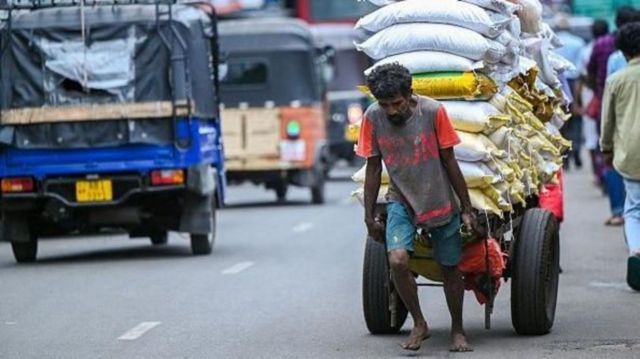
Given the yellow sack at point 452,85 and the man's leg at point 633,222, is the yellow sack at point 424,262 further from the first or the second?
the man's leg at point 633,222

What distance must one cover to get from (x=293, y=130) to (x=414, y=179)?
16.7 m

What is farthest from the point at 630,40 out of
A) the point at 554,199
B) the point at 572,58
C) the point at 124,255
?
the point at 572,58

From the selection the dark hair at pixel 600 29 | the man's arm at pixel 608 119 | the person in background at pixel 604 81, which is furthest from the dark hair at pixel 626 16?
the man's arm at pixel 608 119

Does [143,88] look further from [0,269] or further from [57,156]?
[0,269]

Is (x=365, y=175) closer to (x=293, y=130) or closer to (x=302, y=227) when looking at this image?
(x=302, y=227)

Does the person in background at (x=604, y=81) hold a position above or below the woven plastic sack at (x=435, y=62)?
below

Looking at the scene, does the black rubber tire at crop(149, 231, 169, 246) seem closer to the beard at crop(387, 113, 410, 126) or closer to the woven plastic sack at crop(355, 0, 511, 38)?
the woven plastic sack at crop(355, 0, 511, 38)

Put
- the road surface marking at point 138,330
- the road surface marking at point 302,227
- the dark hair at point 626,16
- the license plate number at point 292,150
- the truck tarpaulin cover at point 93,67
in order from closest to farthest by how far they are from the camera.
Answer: the road surface marking at point 138,330, the truck tarpaulin cover at point 93,67, the dark hair at point 626,16, the road surface marking at point 302,227, the license plate number at point 292,150

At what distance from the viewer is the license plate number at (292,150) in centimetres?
2633

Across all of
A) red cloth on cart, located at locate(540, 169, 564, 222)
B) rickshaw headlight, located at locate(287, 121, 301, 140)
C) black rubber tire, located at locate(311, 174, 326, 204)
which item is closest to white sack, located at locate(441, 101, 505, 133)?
red cloth on cart, located at locate(540, 169, 564, 222)

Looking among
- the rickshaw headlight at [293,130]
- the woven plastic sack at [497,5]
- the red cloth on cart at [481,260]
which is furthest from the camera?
the rickshaw headlight at [293,130]

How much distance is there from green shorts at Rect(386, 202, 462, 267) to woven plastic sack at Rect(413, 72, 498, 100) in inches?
34.6

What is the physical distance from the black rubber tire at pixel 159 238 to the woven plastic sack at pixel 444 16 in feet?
26.7

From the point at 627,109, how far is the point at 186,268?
5.06 m
